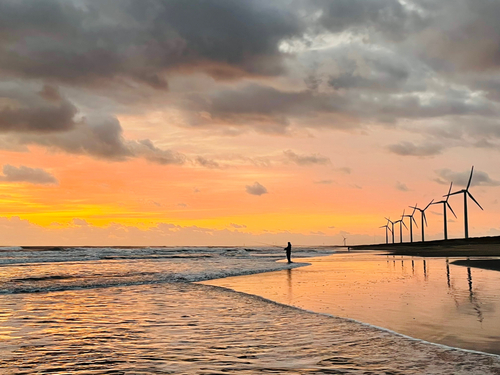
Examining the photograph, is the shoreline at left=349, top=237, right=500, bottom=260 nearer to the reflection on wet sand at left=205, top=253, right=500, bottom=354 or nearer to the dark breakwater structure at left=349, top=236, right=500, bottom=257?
the dark breakwater structure at left=349, top=236, right=500, bottom=257

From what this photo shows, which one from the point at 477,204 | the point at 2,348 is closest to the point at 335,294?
the point at 2,348

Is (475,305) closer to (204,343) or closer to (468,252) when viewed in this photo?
(204,343)

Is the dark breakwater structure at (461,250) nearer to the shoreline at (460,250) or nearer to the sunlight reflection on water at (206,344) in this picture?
the shoreline at (460,250)

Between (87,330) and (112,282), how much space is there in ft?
53.0

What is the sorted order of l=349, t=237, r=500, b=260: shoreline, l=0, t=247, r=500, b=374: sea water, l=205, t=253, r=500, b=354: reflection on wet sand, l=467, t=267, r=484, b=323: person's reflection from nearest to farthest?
l=0, t=247, r=500, b=374: sea water, l=205, t=253, r=500, b=354: reflection on wet sand, l=467, t=267, r=484, b=323: person's reflection, l=349, t=237, r=500, b=260: shoreline

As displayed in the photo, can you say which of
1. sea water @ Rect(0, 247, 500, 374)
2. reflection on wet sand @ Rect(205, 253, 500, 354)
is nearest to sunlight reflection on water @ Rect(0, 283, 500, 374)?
sea water @ Rect(0, 247, 500, 374)

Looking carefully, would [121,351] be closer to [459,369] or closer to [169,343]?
[169,343]

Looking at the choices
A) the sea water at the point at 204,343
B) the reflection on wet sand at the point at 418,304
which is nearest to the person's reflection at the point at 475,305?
the reflection on wet sand at the point at 418,304

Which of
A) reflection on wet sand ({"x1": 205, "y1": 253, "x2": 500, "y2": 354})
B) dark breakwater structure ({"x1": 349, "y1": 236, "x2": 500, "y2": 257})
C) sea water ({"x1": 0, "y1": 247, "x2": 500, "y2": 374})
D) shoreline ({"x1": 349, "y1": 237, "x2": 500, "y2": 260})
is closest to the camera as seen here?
sea water ({"x1": 0, "y1": 247, "x2": 500, "y2": 374})

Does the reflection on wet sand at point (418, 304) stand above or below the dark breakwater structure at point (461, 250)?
above

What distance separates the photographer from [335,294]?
1944 cm

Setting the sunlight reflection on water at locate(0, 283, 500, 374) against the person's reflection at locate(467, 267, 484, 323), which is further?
the person's reflection at locate(467, 267, 484, 323)

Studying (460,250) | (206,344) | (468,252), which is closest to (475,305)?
(206,344)

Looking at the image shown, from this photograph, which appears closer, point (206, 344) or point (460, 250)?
point (206, 344)
